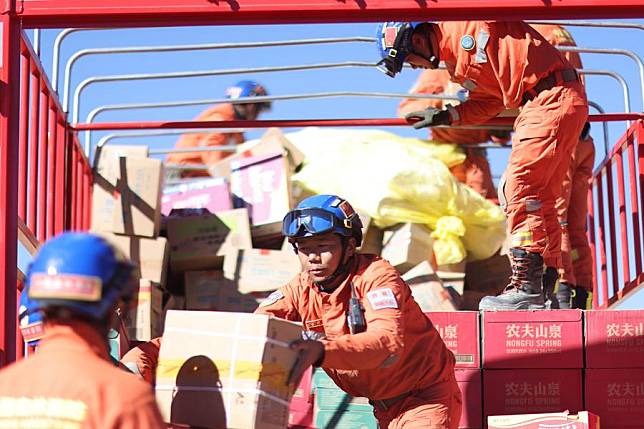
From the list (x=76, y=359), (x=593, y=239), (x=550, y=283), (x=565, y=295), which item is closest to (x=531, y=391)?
(x=550, y=283)

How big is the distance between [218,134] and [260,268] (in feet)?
12.3

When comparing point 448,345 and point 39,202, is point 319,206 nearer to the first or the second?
point 448,345

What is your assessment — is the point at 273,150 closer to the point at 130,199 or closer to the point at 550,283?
the point at 130,199

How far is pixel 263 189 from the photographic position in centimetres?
1000

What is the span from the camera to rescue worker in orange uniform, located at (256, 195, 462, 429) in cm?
628

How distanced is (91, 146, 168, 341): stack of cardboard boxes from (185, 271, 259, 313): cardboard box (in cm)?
25

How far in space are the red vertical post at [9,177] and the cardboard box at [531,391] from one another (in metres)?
2.71

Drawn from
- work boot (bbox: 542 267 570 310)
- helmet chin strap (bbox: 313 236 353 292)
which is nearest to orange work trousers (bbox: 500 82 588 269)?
work boot (bbox: 542 267 570 310)

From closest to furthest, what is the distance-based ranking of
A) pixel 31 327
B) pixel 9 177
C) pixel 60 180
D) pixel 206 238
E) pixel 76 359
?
1. pixel 76 359
2. pixel 31 327
3. pixel 9 177
4. pixel 60 180
5. pixel 206 238

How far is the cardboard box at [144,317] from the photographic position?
339 inches

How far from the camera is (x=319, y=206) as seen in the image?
6.37 m

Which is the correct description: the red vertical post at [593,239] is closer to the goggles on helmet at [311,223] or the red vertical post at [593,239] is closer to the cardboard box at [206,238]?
the cardboard box at [206,238]

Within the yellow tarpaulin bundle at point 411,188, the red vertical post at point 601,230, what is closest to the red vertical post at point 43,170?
the yellow tarpaulin bundle at point 411,188

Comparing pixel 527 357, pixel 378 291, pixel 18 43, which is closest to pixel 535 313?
pixel 527 357
